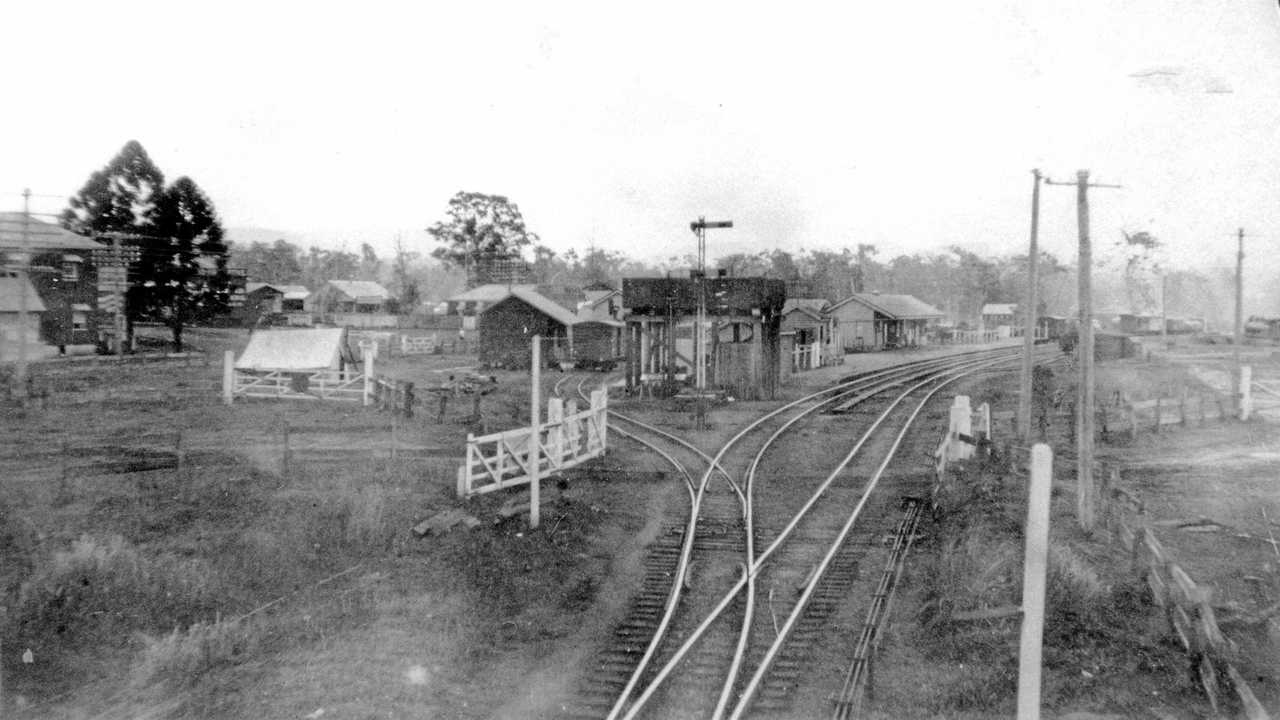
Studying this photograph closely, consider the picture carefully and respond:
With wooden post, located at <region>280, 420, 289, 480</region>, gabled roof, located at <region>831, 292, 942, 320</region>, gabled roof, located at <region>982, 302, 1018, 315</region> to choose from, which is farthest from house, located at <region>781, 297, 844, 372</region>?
gabled roof, located at <region>982, 302, 1018, 315</region>

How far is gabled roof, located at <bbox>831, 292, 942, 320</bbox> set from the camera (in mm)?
58250

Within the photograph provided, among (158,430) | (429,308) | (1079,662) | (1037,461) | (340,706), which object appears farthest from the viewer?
(429,308)

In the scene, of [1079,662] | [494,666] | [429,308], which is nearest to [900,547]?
[1079,662]

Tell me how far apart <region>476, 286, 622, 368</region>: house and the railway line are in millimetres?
19154

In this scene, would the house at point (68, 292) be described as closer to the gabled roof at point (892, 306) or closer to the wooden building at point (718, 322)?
the wooden building at point (718, 322)

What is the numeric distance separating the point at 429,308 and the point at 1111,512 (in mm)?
74791

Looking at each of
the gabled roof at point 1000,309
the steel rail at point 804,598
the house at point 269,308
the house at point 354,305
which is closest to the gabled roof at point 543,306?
the house at point 269,308

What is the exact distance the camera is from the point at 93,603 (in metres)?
9.45

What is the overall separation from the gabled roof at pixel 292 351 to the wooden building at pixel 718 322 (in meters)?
9.71

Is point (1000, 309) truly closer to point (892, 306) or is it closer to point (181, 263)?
point (892, 306)

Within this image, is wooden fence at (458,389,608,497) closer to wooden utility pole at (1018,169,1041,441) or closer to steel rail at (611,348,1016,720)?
steel rail at (611,348,1016,720)

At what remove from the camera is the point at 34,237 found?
22219 mm

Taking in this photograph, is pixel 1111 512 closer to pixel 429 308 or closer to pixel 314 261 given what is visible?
pixel 429 308

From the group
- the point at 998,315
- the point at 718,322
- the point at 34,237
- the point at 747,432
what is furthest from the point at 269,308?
the point at 998,315
